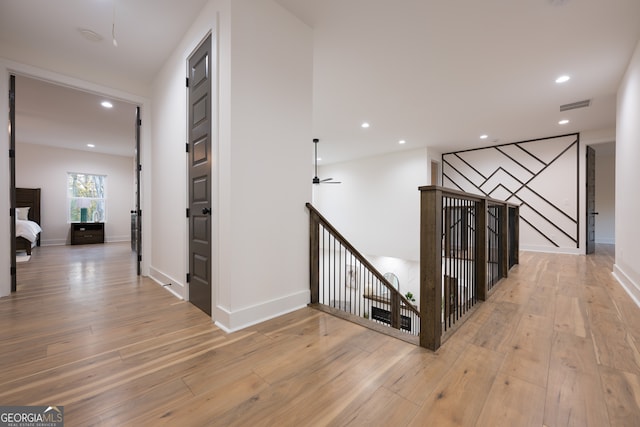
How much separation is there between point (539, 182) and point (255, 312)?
24.1 ft

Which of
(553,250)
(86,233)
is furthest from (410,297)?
(86,233)

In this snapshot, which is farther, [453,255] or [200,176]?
[200,176]

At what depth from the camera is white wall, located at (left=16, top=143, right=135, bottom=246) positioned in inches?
273

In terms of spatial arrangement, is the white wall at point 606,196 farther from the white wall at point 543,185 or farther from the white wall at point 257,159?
the white wall at point 257,159

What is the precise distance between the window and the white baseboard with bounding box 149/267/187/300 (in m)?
6.37

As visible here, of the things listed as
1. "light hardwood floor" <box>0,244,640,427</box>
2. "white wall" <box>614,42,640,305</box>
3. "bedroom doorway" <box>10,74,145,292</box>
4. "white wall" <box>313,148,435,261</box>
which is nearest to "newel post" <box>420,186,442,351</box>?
"light hardwood floor" <box>0,244,640,427</box>

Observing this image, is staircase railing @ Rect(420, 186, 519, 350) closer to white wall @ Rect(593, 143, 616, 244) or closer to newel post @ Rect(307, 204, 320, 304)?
newel post @ Rect(307, 204, 320, 304)

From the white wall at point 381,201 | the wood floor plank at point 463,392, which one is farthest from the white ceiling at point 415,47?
the wood floor plank at point 463,392

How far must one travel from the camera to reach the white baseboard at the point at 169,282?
8.89 ft

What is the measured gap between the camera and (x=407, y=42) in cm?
278

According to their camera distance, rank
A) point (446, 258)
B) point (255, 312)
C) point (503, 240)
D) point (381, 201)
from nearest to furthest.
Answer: point (446, 258) < point (255, 312) < point (503, 240) < point (381, 201)

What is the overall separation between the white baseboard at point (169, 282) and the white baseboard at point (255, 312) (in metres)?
0.83

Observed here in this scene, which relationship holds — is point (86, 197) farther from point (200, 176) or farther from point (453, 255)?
point (453, 255)

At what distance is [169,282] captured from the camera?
3.03m
